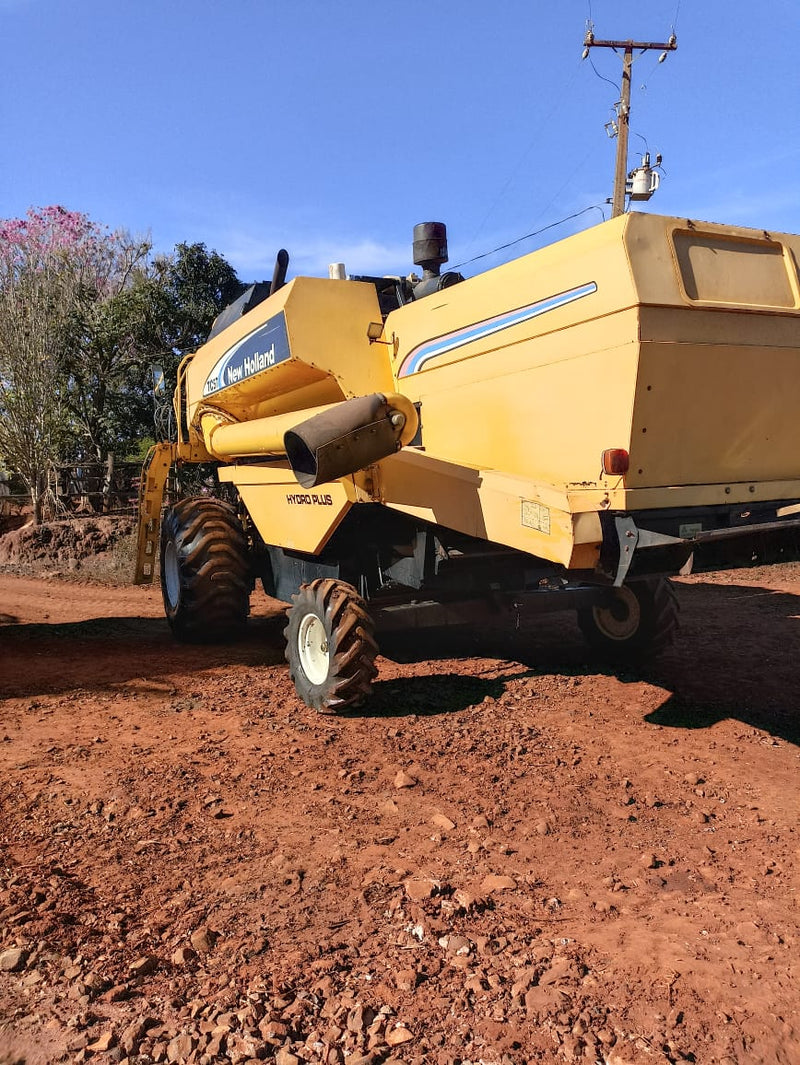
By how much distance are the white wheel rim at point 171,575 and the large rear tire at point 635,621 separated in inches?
150

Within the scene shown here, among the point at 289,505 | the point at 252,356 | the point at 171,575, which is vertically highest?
the point at 252,356

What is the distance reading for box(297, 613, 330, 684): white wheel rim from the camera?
5414mm

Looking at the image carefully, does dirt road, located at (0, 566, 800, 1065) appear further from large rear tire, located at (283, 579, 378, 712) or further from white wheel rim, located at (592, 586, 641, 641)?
white wheel rim, located at (592, 586, 641, 641)

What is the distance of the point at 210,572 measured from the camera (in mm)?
6996

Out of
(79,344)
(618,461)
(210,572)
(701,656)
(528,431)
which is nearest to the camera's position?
(618,461)

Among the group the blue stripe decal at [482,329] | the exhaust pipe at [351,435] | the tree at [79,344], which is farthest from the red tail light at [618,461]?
the tree at [79,344]

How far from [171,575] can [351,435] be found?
4.24 m

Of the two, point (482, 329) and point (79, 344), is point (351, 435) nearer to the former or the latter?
point (482, 329)

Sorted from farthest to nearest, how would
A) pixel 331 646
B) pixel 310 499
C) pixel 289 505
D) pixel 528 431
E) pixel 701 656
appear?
pixel 701 656 < pixel 289 505 < pixel 310 499 < pixel 331 646 < pixel 528 431

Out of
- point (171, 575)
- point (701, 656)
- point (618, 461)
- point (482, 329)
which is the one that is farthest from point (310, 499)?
point (701, 656)

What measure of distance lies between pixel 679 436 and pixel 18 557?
13966mm

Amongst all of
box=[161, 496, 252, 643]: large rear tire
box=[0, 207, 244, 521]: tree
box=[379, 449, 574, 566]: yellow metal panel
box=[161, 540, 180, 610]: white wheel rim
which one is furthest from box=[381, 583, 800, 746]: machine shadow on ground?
box=[0, 207, 244, 521]: tree

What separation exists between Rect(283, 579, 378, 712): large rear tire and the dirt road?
0.70 ft

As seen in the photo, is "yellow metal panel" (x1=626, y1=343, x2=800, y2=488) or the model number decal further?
the model number decal
